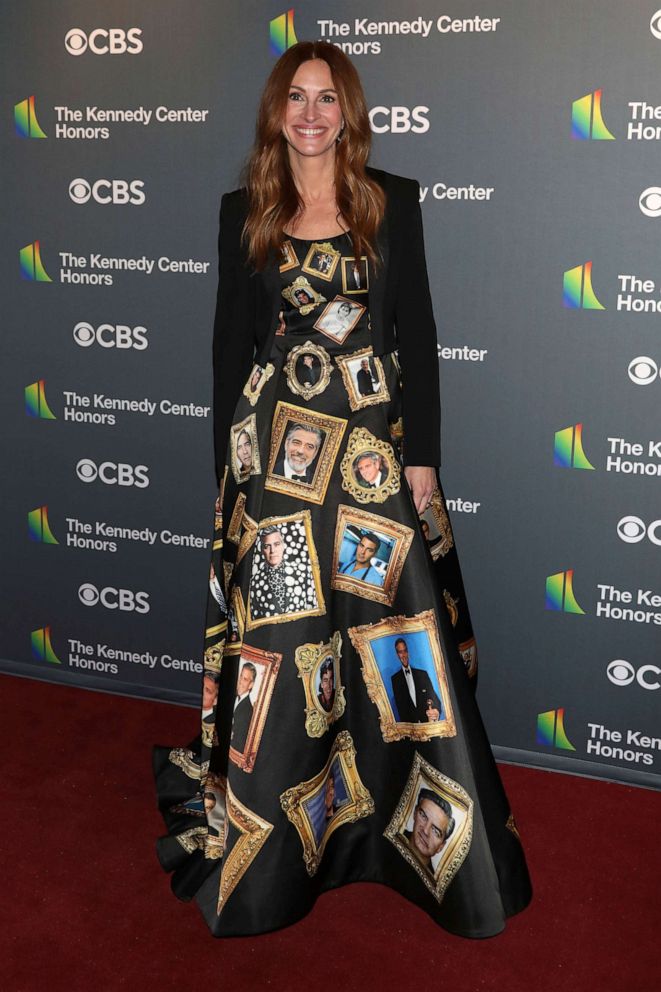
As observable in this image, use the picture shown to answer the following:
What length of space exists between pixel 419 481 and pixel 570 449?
0.69 meters

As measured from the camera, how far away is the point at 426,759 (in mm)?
2252

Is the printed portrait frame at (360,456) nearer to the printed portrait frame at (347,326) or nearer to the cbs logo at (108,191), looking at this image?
the printed portrait frame at (347,326)

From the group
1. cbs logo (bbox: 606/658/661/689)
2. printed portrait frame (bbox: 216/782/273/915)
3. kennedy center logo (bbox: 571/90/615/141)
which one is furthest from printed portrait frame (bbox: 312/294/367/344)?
cbs logo (bbox: 606/658/661/689)

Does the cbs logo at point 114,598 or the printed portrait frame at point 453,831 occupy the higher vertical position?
the cbs logo at point 114,598

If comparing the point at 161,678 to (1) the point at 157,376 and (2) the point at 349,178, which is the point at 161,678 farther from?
(2) the point at 349,178

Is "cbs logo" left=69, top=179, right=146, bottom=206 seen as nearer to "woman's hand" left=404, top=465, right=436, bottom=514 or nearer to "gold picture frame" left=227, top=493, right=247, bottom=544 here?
"gold picture frame" left=227, top=493, right=247, bottom=544

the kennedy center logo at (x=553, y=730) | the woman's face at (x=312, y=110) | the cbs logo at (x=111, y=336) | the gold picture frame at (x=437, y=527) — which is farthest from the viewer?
the cbs logo at (x=111, y=336)

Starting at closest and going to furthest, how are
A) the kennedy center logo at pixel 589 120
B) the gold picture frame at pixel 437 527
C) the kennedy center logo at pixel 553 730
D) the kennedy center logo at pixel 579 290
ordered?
the gold picture frame at pixel 437 527
the kennedy center logo at pixel 589 120
the kennedy center logo at pixel 579 290
the kennedy center logo at pixel 553 730

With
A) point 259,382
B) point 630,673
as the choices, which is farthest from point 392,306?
point 630,673

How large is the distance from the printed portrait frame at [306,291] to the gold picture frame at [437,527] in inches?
21.6

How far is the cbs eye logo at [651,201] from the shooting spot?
103 inches

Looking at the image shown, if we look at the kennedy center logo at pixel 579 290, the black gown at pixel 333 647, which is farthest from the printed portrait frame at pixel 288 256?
the kennedy center logo at pixel 579 290

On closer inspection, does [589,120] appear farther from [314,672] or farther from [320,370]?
[314,672]

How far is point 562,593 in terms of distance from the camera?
9.68 ft
